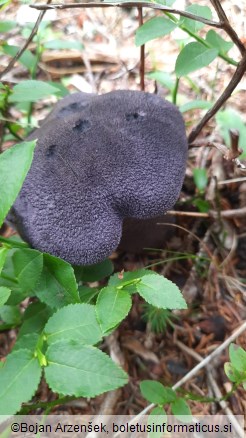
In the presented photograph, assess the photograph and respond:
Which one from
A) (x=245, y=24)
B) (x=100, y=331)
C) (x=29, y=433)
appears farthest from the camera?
(x=245, y=24)

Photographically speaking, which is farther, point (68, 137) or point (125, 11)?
point (125, 11)

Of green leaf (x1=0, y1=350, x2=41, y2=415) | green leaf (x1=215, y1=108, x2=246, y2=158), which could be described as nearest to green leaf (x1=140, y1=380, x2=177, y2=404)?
green leaf (x1=0, y1=350, x2=41, y2=415)

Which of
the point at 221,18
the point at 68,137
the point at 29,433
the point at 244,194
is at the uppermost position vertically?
the point at 221,18

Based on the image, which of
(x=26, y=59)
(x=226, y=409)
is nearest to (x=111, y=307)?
(x=226, y=409)

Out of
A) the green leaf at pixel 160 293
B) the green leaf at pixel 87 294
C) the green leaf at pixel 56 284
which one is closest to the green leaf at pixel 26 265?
the green leaf at pixel 56 284

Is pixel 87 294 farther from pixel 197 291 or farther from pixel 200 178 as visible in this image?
pixel 200 178

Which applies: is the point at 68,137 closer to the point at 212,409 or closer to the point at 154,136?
the point at 154,136

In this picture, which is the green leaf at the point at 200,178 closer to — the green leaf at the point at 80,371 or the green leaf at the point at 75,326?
the green leaf at the point at 75,326

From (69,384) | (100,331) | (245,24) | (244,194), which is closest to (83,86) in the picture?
(245,24)
